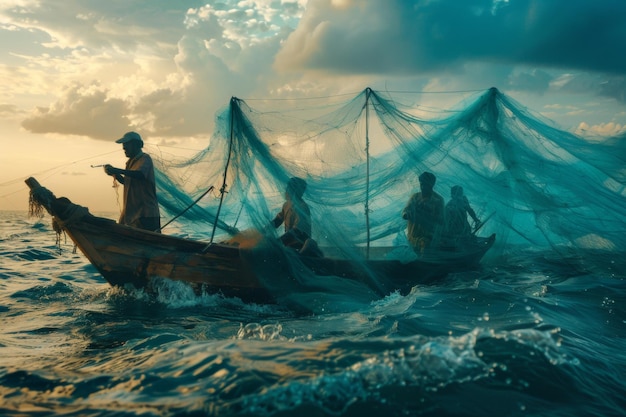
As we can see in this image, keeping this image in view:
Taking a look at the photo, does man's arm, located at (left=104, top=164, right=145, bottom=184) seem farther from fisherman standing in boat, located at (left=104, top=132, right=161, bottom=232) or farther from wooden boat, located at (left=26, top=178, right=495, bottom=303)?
wooden boat, located at (left=26, top=178, right=495, bottom=303)

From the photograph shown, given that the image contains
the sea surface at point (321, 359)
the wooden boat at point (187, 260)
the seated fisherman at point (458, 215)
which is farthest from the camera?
the seated fisherman at point (458, 215)

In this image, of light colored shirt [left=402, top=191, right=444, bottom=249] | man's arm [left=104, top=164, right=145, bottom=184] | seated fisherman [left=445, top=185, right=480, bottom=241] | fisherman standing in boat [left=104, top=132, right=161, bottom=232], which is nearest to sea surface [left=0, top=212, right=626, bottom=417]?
fisherman standing in boat [left=104, top=132, right=161, bottom=232]

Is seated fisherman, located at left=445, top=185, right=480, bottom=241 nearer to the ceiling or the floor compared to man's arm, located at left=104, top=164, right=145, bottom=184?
nearer to the floor

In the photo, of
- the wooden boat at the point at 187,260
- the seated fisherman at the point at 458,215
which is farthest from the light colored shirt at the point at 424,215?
the wooden boat at the point at 187,260

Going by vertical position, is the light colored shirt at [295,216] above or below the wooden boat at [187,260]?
above

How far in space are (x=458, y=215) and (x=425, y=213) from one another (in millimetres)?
644

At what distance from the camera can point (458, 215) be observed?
29.5 ft

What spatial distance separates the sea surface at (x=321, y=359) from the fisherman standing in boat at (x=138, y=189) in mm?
1260

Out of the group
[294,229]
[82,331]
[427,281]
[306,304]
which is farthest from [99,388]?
[427,281]

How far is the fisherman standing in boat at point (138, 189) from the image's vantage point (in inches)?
313

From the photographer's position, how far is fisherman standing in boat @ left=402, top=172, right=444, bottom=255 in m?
8.77

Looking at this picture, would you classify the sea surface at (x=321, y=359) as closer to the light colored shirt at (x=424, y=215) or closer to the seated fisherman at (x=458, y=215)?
the light colored shirt at (x=424, y=215)

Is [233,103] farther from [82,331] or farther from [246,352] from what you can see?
[246,352]

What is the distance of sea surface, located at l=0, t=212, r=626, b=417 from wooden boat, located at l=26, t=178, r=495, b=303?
338 mm
